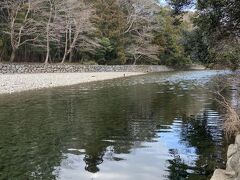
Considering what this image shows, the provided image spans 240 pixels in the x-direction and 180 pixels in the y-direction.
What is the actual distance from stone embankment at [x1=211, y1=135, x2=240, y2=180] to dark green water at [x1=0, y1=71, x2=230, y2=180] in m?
0.73

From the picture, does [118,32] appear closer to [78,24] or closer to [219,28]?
[78,24]

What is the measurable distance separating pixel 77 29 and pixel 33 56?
9902 mm

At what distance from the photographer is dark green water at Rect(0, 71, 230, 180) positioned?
7.94m

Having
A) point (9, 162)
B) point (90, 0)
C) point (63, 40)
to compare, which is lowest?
A: point (9, 162)

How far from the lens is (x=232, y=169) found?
6477mm

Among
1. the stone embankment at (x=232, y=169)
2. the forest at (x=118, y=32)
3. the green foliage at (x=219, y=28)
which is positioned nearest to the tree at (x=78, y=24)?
the forest at (x=118, y=32)

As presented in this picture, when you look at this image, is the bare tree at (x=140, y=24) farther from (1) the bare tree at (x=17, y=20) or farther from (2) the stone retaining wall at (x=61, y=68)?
(1) the bare tree at (x=17, y=20)

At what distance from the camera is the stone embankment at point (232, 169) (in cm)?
584

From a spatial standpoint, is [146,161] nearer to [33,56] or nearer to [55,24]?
[55,24]

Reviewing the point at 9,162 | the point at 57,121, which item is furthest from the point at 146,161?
the point at 57,121

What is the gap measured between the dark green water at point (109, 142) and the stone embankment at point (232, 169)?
734 millimetres

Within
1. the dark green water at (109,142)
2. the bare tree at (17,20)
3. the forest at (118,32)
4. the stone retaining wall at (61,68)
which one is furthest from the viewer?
the bare tree at (17,20)

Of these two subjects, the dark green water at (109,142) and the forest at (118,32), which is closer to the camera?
the dark green water at (109,142)

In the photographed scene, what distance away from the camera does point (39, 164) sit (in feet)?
27.3
